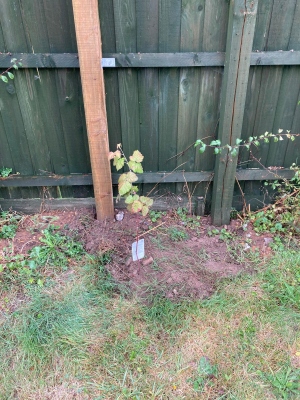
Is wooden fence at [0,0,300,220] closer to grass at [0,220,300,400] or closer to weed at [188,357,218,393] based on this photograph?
grass at [0,220,300,400]

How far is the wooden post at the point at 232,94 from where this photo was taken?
1.95 metres

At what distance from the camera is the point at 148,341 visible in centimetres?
182

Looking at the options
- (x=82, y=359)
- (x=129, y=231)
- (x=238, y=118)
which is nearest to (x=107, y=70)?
(x=238, y=118)

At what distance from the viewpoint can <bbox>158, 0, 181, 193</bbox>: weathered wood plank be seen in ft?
6.88

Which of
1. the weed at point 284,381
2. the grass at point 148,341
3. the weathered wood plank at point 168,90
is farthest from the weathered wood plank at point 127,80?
the weed at point 284,381

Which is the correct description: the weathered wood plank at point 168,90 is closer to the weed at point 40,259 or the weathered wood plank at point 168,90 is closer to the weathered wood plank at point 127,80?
the weathered wood plank at point 127,80

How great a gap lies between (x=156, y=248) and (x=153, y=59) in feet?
4.36

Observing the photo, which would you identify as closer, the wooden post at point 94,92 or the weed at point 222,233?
the wooden post at point 94,92

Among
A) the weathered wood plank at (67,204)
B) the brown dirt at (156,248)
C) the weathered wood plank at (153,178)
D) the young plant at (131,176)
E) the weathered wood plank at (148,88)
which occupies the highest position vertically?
the weathered wood plank at (148,88)

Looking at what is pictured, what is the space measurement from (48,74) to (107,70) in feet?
1.37

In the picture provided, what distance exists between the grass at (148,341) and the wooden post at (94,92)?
60 cm

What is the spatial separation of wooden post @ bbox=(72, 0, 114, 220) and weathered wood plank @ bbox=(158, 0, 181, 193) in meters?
0.45

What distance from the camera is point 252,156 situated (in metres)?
2.57

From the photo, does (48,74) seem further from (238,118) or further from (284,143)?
(284,143)
